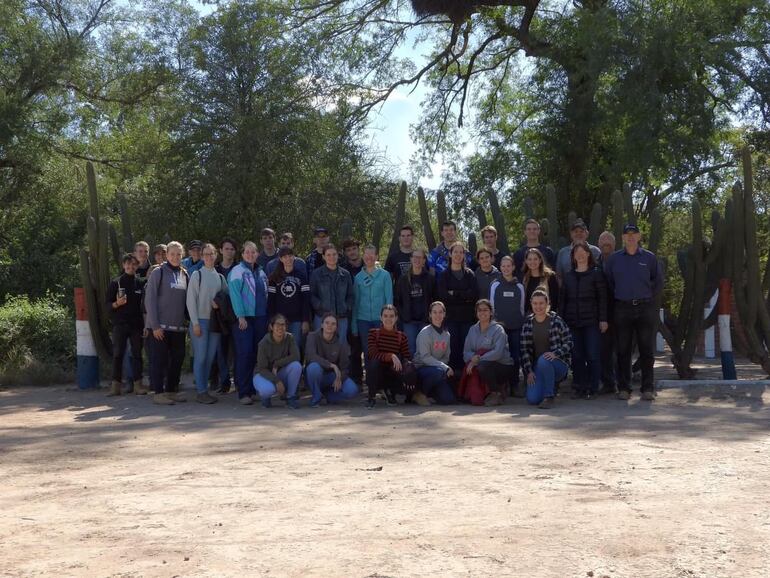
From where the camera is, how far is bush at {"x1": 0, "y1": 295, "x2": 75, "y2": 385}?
1366cm

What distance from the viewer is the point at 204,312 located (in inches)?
433

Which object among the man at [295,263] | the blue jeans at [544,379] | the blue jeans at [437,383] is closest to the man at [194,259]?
the man at [295,263]

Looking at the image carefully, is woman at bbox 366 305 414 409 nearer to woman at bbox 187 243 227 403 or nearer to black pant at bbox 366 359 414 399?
black pant at bbox 366 359 414 399

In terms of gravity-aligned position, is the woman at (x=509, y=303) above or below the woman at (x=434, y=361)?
above

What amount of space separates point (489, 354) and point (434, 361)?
0.60 m

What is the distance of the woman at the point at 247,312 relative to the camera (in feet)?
35.7

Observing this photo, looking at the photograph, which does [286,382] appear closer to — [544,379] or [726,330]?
[544,379]

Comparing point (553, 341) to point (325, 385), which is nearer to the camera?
point (553, 341)

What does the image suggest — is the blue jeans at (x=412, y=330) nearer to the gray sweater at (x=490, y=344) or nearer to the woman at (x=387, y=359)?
the woman at (x=387, y=359)

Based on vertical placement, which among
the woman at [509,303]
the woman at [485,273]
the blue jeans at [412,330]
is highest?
the woman at [485,273]

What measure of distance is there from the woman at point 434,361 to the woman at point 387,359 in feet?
0.50

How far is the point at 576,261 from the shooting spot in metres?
10.9

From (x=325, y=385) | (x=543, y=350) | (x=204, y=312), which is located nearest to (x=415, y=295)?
(x=325, y=385)

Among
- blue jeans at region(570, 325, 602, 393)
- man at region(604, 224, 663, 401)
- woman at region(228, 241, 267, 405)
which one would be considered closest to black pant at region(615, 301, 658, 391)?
man at region(604, 224, 663, 401)
